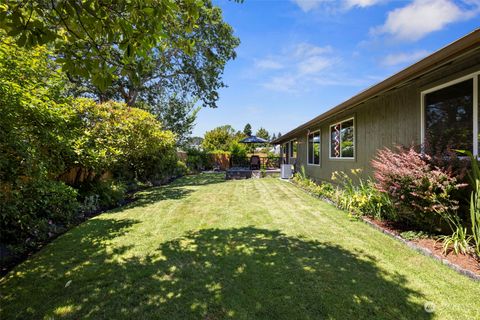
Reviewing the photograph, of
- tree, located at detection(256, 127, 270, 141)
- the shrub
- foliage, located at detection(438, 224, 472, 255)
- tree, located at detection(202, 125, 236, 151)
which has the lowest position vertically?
foliage, located at detection(438, 224, 472, 255)

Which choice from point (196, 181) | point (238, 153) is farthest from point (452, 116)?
point (238, 153)

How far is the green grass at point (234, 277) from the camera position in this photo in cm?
226

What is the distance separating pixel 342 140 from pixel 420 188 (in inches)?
182

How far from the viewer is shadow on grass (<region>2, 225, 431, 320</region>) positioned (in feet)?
7.35

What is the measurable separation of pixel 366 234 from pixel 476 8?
6812 millimetres

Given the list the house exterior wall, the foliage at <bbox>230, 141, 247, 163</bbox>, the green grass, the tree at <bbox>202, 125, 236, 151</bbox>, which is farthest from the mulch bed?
the tree at <bbox>202, 125, 236, 151</bbox>

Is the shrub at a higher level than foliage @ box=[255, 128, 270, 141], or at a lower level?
lower

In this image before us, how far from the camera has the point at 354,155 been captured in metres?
7.12

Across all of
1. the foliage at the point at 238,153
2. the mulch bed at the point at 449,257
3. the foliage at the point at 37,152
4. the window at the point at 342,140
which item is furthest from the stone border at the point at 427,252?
the foliage at the point at 238,153

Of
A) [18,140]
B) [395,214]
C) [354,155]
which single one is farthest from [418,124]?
[18,140]

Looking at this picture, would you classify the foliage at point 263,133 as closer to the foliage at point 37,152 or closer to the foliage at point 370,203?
the foliage at point 37,152

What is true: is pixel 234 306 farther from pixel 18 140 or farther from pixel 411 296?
pixel 18 140

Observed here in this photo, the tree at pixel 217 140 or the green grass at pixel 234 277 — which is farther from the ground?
the tree at pixel 217 140

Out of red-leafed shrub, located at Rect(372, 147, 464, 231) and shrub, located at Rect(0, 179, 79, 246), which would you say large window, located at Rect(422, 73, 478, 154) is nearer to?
red-leafed shrub, located at Rect(372, 147, 464, 231)
